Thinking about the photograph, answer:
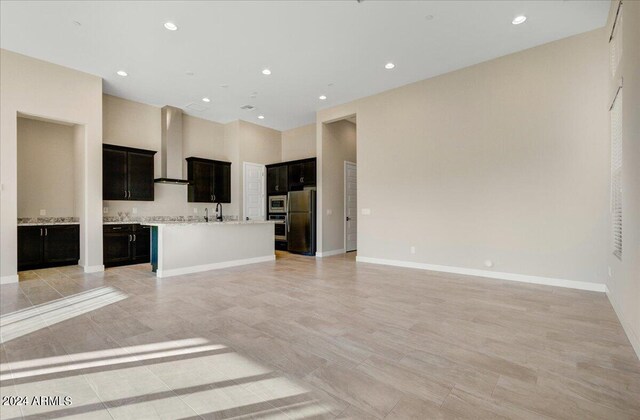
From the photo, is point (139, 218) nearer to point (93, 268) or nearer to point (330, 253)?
point (93, 268)

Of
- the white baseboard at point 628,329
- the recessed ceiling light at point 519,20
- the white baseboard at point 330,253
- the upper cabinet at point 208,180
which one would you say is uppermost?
the recessed ceiling light at point 519,20

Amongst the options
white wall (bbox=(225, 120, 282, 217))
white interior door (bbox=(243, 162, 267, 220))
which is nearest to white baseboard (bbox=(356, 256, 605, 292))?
white interior door (bbox=(243, 162, 267, 220))

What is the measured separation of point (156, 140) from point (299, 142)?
3839 mm

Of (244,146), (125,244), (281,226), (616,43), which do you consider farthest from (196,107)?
(616,43)

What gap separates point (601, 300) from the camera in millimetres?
3666

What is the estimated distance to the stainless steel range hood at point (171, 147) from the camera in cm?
707

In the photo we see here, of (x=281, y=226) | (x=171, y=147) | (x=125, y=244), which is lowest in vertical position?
(x=125, y=244)

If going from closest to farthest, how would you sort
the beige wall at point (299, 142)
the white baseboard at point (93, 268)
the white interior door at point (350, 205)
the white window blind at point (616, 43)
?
1. the white window blind at point (616, 43)
2. the white baseboard at point (93, 268)
3. the white interior door at point (350, 205)
4. the beige wall at point (299, 142)

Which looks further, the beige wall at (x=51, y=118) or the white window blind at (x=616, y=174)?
the beige wall at (x=51, y=118)

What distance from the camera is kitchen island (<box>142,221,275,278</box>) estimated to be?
5.14 m

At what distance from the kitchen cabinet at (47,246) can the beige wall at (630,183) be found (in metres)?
8.23

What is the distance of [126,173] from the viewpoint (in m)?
6.37

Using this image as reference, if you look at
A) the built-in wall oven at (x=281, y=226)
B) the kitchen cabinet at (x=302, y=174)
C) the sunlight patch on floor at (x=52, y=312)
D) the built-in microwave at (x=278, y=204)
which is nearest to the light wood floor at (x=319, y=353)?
the sunlight patch on floor at (x=52, y=312)

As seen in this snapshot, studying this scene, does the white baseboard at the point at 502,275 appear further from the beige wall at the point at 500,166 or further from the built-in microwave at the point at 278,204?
the built-in microwave at the point at 278,204
